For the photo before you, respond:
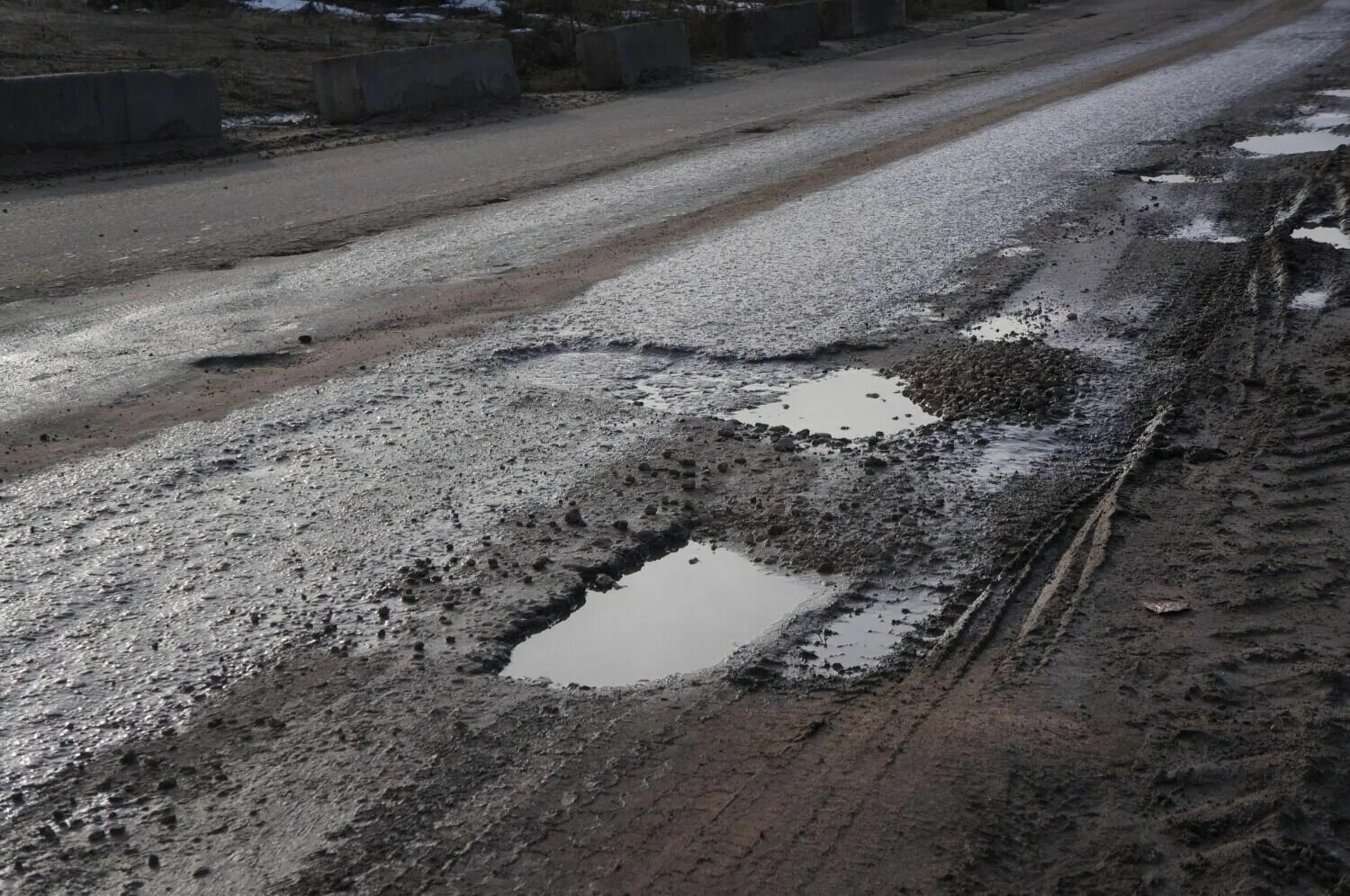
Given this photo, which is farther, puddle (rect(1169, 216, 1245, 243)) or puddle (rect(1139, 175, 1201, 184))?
puddle (rect(1139, 175, 1201, 184))

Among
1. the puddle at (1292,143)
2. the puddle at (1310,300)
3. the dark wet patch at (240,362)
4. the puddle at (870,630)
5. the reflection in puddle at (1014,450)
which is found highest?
the puddle at (1292,143)

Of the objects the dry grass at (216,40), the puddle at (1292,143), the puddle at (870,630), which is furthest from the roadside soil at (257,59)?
the puddle at (870,630)

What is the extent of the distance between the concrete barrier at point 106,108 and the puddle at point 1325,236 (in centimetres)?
1121

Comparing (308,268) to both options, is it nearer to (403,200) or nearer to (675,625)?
(403,200)

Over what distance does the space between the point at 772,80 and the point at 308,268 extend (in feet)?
43.0

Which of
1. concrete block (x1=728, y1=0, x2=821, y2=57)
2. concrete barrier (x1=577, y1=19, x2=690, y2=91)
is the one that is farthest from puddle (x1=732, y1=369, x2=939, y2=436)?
concrete block (x1=728, y1=0, x2=821, y2=57)

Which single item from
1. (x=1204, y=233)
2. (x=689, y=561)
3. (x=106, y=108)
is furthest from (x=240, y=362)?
(x=106, y=108)

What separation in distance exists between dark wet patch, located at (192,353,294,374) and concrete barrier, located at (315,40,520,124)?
34.2ft

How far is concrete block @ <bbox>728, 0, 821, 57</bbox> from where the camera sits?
2408 centimetres

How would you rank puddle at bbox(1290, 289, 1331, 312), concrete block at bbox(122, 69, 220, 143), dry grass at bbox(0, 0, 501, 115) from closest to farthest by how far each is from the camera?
puddle at bbox(1290, 289, 1331, 312), concrete block at bbox(122, 69, 220, 143), dry grass at bbox(0, 0, 501, 115)

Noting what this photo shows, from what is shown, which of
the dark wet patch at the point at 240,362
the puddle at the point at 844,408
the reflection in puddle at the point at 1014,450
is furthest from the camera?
the dark wet patch at the point at 240,362

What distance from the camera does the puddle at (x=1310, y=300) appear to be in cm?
699

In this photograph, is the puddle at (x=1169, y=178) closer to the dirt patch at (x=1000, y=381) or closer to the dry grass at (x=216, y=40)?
the dirt patch at (x=1000, y=381)

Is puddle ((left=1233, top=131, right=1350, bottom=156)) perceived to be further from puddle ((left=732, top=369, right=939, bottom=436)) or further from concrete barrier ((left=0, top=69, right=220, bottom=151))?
concrete barrier ((left=0, top=69, right=220, bottom=151))
